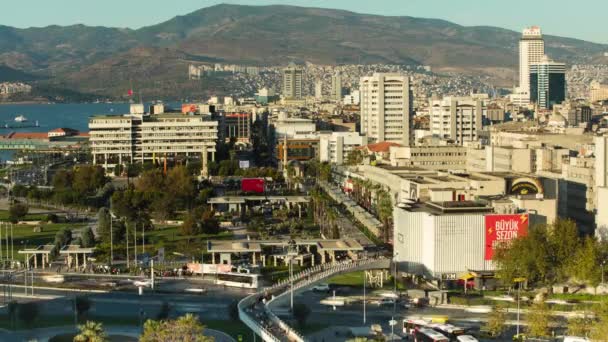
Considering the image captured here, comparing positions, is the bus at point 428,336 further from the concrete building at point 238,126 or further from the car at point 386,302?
the concrete building at point 238,126

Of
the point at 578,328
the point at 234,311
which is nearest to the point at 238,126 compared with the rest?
the point at 234,311

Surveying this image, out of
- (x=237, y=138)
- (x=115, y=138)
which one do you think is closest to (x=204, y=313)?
(x=115, y=138)

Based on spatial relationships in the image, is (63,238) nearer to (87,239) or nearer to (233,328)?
(87,239)

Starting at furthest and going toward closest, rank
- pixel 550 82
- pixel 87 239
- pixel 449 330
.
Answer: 1. pixel 550 82
2. pixel 87 239
3. pixel 449 330

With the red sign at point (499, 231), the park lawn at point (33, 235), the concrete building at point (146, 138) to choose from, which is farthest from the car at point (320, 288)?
the concrete building at point (146, 138)

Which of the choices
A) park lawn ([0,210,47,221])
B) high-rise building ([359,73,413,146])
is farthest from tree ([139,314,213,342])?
high-rise building ([359,73,413,146])

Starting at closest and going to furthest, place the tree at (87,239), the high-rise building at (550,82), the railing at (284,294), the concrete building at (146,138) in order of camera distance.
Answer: the railing at (284,294) → the tree at (87,239) → the concrete building at (146,138) → the high-rise building at (550,82)

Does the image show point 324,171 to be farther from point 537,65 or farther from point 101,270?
point 537,65

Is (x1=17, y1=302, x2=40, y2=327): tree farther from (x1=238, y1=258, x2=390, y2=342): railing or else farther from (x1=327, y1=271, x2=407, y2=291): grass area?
(x1=327, y1=271, x2=407, y2=291): grass area
